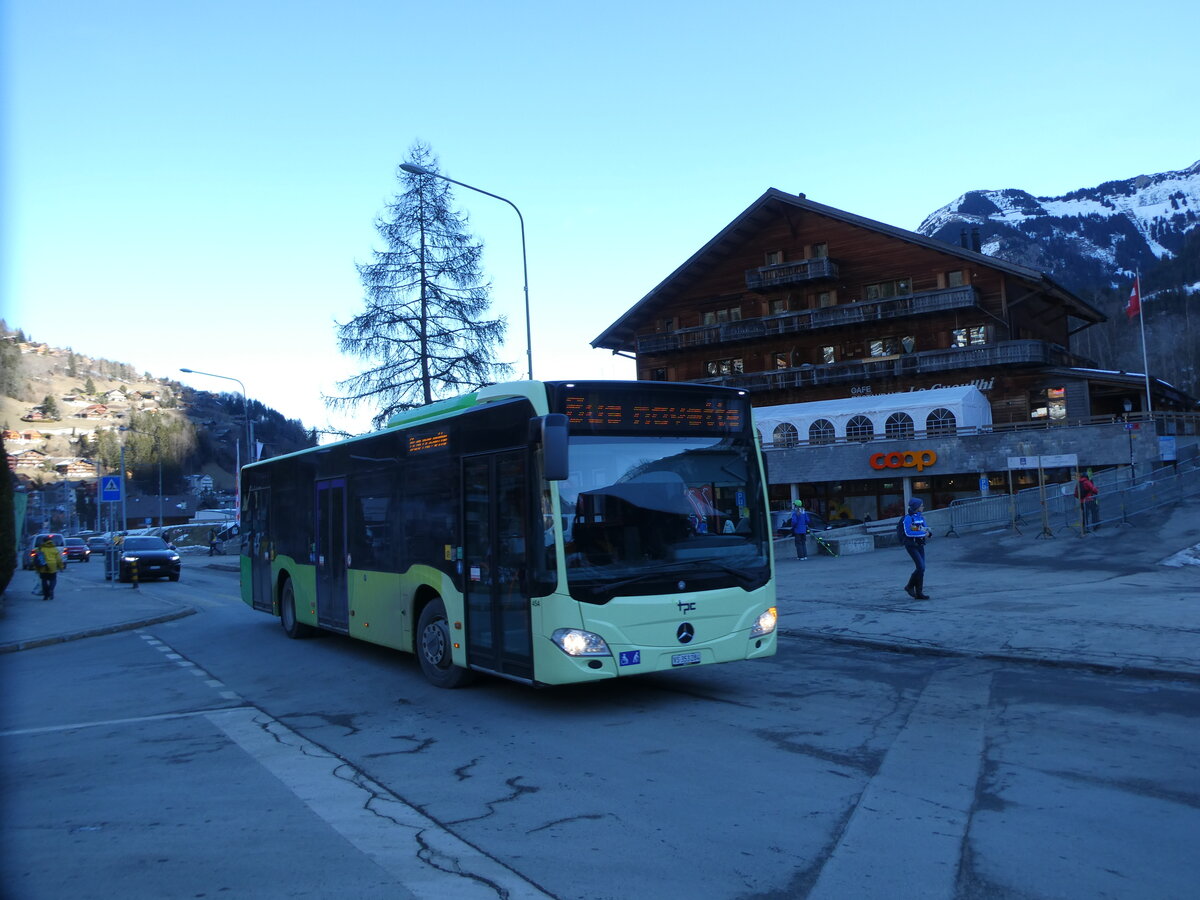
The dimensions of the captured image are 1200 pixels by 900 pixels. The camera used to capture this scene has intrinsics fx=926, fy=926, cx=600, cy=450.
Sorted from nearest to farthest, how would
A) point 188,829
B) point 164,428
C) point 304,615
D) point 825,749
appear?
A: point 188,829
point 825,749
point 304,615
point 164,428

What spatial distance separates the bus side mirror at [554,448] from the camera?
299 inches

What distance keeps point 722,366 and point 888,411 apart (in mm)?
13217

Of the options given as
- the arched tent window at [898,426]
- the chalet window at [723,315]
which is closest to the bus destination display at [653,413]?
the arched tent window at [898,426]

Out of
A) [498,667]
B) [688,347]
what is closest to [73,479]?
[688,347]

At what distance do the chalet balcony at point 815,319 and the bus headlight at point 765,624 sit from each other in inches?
1596

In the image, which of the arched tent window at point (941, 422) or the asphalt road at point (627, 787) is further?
the arched tent window at point (941, 422)

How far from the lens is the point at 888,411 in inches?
1741

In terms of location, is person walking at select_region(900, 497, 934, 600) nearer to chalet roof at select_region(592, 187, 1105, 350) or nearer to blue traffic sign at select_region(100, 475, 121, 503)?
blue traffic sign at select_region(100, 475, 121, 503)

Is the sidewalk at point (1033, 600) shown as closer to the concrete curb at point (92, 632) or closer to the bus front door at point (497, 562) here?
the bus front door at point (497, 562)

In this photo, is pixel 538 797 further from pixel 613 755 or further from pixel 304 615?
pixel 304 615

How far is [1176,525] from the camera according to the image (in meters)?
24.7

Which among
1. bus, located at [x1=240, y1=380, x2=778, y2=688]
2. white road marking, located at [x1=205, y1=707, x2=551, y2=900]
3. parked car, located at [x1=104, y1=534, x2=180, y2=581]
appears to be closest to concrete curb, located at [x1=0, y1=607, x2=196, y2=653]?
bus, located at [x1=240, y1=380, x2=778, y2=688]

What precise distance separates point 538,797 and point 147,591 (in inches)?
1043

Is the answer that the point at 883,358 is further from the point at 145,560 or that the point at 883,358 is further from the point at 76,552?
the point at 76,552
